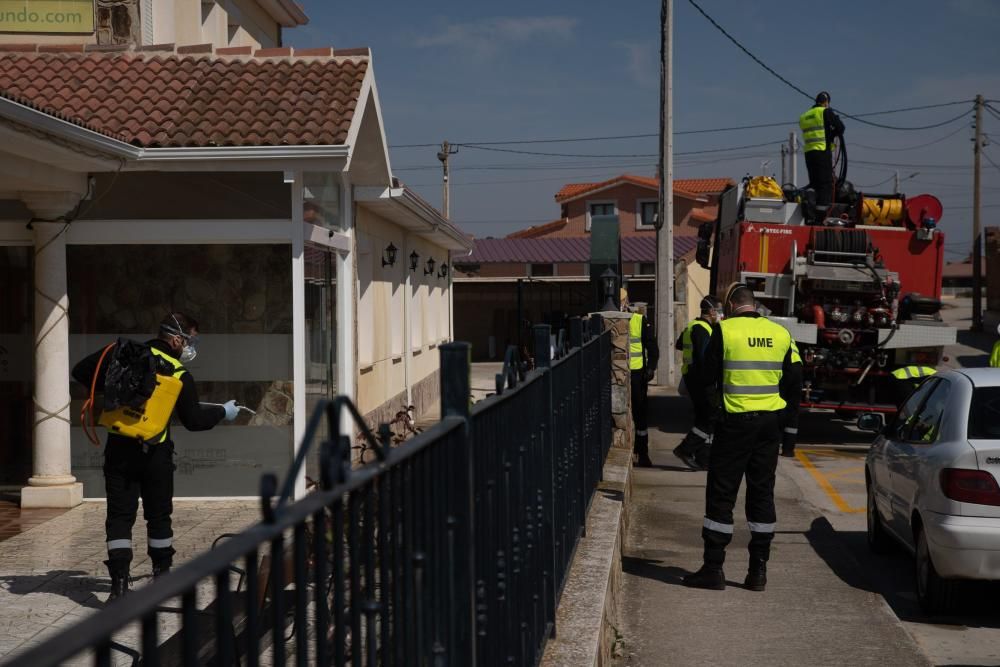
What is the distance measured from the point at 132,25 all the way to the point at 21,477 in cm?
480

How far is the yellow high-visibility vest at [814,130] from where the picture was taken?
1611 centimetres

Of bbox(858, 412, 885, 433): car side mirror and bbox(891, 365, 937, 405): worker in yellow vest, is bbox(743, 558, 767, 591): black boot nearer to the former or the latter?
bbox(858, 412, 885, 433): car side mirror

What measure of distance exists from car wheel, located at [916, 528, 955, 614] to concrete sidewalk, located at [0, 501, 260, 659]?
4760mm

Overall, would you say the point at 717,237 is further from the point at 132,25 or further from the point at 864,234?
the point at 132,25

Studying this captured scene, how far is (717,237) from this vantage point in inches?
758

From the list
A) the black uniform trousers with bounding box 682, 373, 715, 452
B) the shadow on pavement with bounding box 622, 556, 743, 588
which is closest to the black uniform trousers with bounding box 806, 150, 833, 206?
the black uniform trousers with bounding box 682, 373, 715, 452

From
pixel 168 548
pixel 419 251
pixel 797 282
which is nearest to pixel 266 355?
pixel 168 548

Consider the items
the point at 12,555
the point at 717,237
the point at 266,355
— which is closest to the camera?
the point at 12,555

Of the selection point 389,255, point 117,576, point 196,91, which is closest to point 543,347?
point 117,576

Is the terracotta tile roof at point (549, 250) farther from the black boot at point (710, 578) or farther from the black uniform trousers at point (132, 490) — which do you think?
the black uniform trousers at point (132, 490)

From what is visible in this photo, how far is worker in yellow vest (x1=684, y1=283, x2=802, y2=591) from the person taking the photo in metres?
7.46

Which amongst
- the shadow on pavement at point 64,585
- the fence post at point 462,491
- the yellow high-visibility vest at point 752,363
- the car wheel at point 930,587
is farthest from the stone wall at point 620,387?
the fence post at point 462,491

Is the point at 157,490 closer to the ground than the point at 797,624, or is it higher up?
higher up

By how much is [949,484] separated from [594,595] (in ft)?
7.73
